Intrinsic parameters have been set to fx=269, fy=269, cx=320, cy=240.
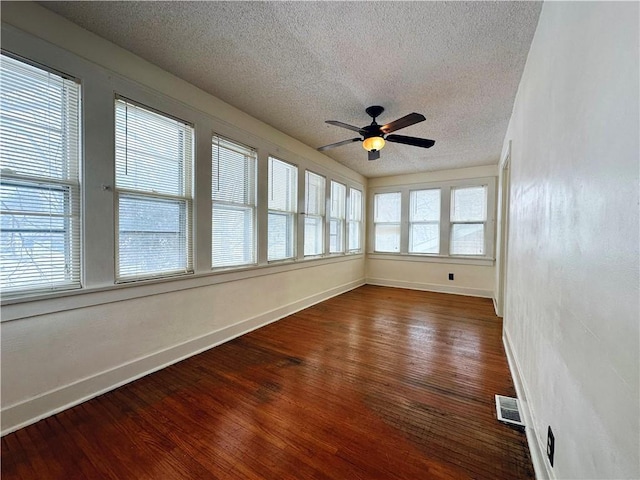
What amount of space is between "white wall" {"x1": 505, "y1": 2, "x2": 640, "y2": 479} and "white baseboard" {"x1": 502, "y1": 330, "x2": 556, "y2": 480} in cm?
2

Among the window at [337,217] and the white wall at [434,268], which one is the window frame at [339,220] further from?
the white wall at [434,268]

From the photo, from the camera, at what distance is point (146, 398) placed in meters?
2.02

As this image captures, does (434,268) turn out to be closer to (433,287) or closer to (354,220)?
(433,287)

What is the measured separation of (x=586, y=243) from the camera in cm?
97

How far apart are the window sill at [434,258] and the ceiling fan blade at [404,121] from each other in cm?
380

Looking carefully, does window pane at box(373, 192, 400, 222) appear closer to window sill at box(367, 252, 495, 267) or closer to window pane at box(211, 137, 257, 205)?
window sill at box(367, 252, 495, 267)

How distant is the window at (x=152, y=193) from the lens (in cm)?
223

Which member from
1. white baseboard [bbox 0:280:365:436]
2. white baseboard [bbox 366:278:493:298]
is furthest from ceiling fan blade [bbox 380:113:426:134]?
white baseboard [bbox 366:278:493:298]

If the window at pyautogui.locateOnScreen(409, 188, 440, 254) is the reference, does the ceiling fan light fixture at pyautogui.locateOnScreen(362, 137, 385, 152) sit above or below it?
above

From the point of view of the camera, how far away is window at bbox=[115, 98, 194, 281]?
2.23 m

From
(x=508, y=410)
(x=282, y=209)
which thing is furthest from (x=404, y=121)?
(x=508, y=410)

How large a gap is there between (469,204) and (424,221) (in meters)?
0.93

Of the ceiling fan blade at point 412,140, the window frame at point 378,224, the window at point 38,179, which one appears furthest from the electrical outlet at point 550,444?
the window frame at point 378,224

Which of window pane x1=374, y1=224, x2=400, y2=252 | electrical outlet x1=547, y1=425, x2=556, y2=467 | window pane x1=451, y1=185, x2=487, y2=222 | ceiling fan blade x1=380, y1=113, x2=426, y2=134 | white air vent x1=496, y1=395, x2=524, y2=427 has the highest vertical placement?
ceiling fan blade x1=380, y1=113, x2=426, y2=134
